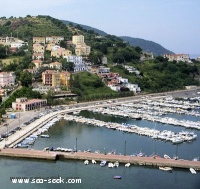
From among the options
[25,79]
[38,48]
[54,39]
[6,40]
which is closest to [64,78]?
[25,79]

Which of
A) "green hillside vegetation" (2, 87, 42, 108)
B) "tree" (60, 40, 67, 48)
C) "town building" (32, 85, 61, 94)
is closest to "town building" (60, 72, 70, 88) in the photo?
"town building" (32, 85, 61, 94)

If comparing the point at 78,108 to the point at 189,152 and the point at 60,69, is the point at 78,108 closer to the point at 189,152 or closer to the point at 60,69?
the point at 60,69

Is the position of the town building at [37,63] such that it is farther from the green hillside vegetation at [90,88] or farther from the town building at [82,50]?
the town building at [82,50]

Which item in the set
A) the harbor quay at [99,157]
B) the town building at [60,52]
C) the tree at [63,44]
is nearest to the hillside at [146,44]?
the tree at [63,44]

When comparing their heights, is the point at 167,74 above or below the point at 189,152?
above

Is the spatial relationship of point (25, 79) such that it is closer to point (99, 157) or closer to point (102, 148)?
point (102, 148)

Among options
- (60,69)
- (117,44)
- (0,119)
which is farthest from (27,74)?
(117,44)
